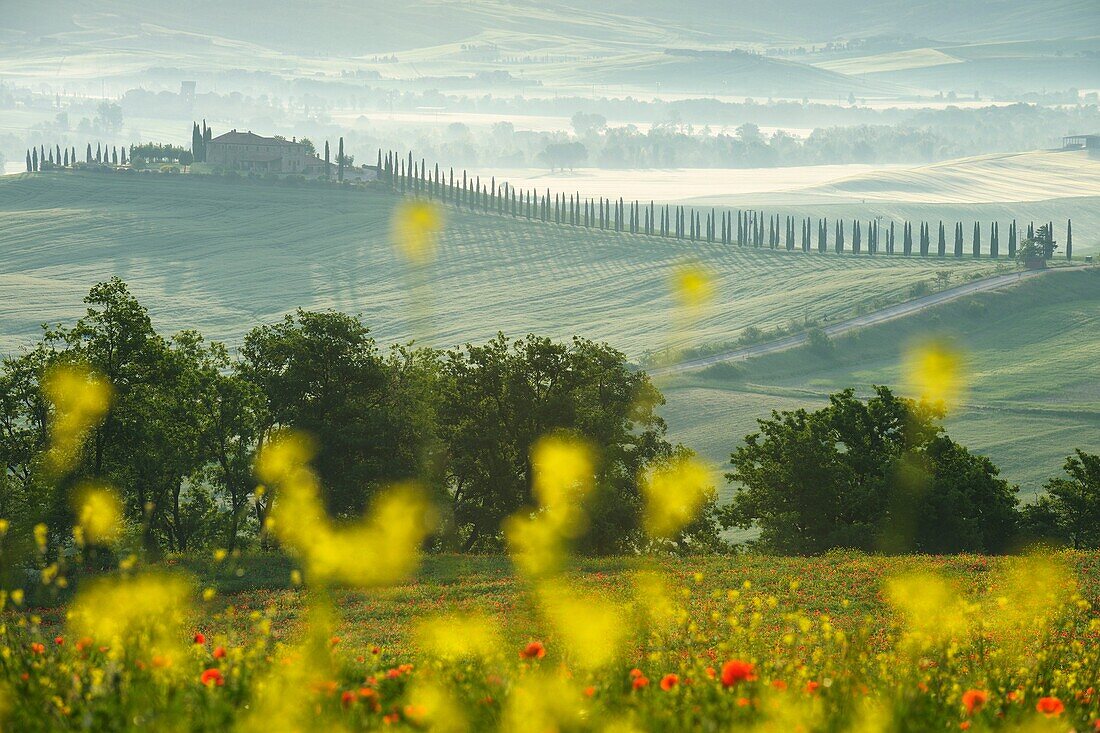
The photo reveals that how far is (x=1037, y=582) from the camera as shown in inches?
1087

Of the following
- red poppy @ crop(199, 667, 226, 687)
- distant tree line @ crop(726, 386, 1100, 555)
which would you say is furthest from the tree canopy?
red poppy @ crop(199, 667, 226, 687)

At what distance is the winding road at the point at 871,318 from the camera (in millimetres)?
127062

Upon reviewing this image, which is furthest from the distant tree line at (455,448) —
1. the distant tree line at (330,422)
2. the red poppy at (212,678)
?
the red poppy at (212,678)

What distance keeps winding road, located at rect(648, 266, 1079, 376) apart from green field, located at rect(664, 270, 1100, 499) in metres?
A: 2.14

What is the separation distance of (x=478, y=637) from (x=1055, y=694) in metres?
10.9

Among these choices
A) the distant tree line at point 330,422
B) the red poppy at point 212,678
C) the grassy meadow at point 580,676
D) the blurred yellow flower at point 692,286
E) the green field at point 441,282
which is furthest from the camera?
the blurred yellow flower at point 692,286

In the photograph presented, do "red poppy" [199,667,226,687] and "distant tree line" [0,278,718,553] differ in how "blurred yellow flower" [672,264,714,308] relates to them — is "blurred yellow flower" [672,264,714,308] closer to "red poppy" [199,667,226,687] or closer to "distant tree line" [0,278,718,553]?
"distant tree line" [0,278,718,553]

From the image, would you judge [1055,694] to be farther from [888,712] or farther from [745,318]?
[745,318]

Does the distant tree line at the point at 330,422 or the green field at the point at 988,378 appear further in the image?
the green field at the point at 988,378

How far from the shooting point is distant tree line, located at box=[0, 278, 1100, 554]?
4006 cm

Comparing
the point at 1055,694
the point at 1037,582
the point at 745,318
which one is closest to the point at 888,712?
the point at 1055,694

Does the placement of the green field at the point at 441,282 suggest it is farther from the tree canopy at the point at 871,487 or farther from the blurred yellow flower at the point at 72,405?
the blurred yellow flower at the point at 72,405

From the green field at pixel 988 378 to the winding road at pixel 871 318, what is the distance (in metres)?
2.14

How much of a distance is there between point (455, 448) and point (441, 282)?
12349 centimetres
